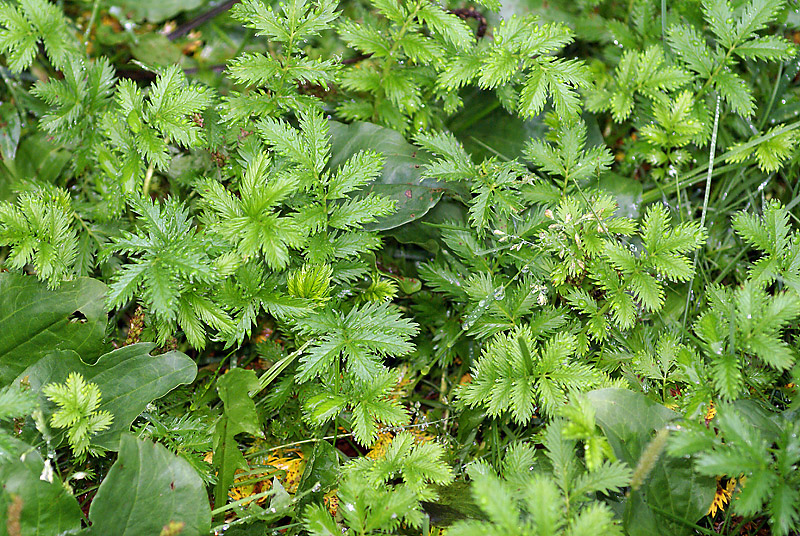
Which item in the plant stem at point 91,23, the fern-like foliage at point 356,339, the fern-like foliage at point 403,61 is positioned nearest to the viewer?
the fern-like foliage at point 356,339

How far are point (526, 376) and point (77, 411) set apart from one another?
141 centimetres

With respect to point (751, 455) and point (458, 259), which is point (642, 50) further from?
point (751, 455)

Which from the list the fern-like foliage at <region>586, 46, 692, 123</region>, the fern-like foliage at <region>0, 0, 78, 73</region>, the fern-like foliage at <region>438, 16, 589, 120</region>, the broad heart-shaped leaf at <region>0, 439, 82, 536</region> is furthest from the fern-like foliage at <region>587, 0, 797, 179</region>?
the broad heart-shaped leaf at <region>0, 439, 82, 536</region>

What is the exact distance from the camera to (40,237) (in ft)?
6.40

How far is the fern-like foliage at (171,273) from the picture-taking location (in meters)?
1.71

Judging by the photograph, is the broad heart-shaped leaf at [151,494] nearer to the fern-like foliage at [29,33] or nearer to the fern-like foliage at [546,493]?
the fern-like foliage at [546,493]

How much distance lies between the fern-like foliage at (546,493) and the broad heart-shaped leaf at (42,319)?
142 centimetres

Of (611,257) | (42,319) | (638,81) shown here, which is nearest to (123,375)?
(42,319)

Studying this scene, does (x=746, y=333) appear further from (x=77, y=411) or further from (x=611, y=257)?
(x=77, y=411)

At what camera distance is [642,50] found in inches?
101

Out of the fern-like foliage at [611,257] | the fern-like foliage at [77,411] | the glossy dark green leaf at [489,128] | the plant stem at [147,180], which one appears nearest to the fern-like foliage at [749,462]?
the fern-like foliage at [611,257]

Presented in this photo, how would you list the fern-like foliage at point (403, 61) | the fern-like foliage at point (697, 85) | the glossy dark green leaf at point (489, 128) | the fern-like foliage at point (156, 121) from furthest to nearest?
1. the glossy dark green leaf at point (489, 128)
2. the fern-like foliage at point (697, 85)
3. the fern-like foliage at point (403, 61)
4. the fern-like foliage at point (156, 121)

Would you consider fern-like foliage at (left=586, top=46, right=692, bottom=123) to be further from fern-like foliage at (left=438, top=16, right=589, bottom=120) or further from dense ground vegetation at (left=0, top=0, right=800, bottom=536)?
fern-like foliage at (left=438, top=16, right=589, bottom=120)

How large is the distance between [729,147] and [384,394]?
70.7 inches
